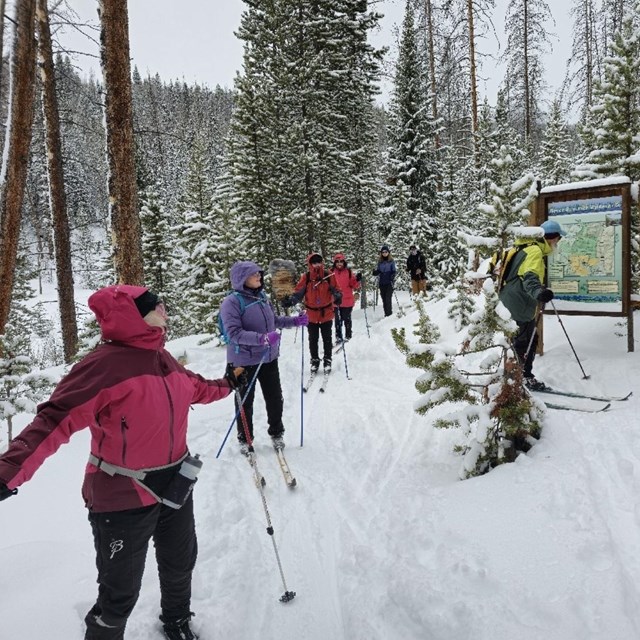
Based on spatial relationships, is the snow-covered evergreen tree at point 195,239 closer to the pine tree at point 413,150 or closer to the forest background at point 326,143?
the forest background at point 326,143

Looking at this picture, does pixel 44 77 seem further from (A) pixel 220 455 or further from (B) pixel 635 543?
(B) pixel 635 543

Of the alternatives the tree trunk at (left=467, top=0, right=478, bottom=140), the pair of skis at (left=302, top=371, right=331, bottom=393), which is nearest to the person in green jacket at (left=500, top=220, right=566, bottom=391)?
the pair of skis at (left=302, top=371, right=331, bottom=393)

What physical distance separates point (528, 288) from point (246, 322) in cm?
336

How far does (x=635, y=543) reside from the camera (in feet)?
9.89

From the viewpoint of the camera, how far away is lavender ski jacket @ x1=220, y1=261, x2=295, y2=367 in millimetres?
5184

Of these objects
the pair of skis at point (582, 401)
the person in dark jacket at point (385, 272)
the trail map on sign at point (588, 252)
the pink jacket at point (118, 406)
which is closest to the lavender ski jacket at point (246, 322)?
the pink jacket at point (118, 406)

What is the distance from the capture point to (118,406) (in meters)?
2.40

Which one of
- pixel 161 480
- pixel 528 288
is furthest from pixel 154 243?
pixel 161 480

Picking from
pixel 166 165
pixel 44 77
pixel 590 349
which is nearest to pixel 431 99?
pixel 44 77

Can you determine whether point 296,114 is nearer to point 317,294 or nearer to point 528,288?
point 317,294

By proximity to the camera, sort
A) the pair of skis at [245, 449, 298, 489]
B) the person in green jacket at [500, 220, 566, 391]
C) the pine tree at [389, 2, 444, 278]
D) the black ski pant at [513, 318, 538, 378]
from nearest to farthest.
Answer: the pair of skis at [245, 449, 298, 489] → the person in green jacket at [500, 220, 566, 391] → the black ski pant at [513, 318, 538, 378] → the pine tree at [389, 2, 444, 278]

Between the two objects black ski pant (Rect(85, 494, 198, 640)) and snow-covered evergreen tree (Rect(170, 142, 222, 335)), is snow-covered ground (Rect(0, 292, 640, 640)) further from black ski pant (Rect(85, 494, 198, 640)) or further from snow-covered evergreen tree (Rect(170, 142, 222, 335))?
snow-covered evergreen tree (Rect(170, 142, 222, 335))

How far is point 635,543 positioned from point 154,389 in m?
3.26

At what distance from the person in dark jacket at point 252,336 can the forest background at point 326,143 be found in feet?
7.03
